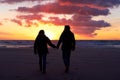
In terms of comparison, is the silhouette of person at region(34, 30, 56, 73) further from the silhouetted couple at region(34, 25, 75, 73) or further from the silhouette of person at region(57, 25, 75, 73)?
the silhouette of person at region(57, 25, 75, 73)

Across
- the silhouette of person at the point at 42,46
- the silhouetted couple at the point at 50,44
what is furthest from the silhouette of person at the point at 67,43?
the silhouette of person at the point at 42,46

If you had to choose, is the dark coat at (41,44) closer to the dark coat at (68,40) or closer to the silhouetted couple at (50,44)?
the silhouetted couple at (50,44)

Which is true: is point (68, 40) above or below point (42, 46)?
above

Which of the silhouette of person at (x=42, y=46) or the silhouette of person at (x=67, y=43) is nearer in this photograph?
the silhouette of person at (x=42, y=46)

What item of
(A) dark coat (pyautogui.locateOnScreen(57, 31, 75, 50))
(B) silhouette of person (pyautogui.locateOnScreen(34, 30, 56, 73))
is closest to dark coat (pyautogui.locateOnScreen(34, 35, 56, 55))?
(B) silhouette of person (pyautogui.locateOnScreen(34, 30, 56, 73))

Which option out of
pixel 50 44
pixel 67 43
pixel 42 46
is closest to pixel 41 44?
pixel 42 46

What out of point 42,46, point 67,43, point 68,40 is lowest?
point 42,46

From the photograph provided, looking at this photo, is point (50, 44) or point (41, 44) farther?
Answer: point (50, 44)

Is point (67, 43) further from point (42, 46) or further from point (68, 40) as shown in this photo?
point (42, 46)

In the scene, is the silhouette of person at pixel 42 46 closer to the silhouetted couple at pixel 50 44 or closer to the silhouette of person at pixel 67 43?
the silhouetted couple at pixel 50 44

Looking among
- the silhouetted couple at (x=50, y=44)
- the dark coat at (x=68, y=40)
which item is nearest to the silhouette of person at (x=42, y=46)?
the silhouetted couple at (x=50, y=44)

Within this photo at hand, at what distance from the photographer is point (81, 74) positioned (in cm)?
1352

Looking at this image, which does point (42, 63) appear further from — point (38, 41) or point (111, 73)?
point (111, 73)

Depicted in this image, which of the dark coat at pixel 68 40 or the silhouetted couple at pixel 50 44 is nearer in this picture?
the silhouetted couple at pixel 50 44
